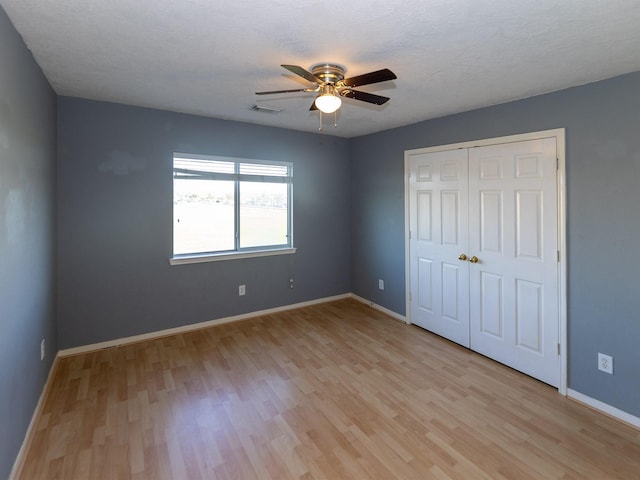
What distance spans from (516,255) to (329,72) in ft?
7.48

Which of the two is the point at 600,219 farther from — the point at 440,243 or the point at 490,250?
the point at 440,243

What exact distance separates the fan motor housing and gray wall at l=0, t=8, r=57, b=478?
1.67m

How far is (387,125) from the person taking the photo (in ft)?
13.3

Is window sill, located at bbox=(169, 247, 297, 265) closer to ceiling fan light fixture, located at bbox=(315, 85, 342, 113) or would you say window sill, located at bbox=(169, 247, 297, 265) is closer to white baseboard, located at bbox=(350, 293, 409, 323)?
white baseboard, located at bbox=(350, 293, 409, 323)

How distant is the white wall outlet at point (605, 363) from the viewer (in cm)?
242

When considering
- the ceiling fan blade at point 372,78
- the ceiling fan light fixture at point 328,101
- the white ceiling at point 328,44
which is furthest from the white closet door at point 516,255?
the ceiling fan light fixture at point 328,101

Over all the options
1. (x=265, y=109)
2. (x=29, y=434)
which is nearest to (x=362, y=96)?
(x=265, y=109)

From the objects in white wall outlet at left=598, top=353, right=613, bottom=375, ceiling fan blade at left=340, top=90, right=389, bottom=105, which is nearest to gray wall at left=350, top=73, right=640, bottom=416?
white wall outlet at left=598, top=353, right=613, bottom=375

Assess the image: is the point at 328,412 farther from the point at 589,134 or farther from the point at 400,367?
the point at 589,134

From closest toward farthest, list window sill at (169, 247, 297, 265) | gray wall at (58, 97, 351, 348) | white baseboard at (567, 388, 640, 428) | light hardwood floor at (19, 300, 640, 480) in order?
light hardwood floor at (19, 300, 640, 480)
white baseboard at (567, 388, 640, 428)
gray wall at (58, 97, 351, 348)
window sill at (169, 247, 297, 265)

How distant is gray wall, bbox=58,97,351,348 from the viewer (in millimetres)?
3180

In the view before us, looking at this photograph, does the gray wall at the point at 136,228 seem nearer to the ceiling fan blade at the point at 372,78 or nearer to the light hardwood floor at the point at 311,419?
the light hardwood floor at the point at 311,419

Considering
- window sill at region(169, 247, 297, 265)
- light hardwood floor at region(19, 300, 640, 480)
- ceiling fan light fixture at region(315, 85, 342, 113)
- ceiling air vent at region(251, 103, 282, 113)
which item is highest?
ceiling air vent at region(251, 103, 282, 113)

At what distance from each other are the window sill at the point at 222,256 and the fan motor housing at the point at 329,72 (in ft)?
8.21
